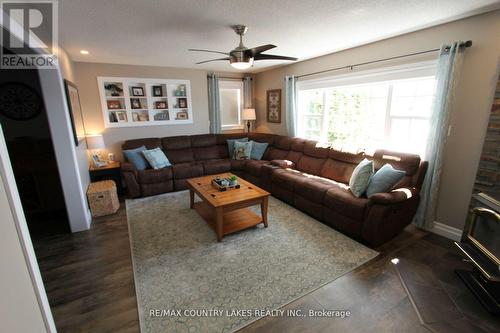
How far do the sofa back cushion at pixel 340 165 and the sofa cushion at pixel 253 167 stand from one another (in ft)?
3.71

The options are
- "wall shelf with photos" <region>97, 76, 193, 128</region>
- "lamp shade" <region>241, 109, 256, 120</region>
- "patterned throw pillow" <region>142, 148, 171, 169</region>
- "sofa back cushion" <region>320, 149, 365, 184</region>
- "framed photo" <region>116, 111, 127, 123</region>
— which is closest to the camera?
"sofa back cushion" <region>320, 149, 365, 184</region>

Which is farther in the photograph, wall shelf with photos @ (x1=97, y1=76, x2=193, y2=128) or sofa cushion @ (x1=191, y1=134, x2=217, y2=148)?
sofa cushion @ (x1=191, y1=134, x2=217, y2=148)

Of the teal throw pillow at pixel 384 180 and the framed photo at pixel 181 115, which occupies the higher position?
the framed photo at pixel 181 115

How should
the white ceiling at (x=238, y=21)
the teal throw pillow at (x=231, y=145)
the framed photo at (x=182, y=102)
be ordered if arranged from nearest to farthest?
1. the white ceiling at (x=238, y=21)
2. the framed photo at (x=182, y=102)
3. the teal throw pillow at (x=231, y=145)

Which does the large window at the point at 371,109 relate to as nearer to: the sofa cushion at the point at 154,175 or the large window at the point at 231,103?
the large window at the point at 231,103

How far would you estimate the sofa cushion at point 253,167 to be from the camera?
14.2 ft

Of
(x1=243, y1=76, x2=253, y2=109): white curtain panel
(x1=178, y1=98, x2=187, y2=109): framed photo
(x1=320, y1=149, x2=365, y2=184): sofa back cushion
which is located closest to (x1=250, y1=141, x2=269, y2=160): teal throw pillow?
(x1=243, y1=76, x2=253, y2=109): white curtain panel

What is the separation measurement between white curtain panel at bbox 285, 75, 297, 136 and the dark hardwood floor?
2815 mm

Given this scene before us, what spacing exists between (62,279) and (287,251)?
219 cm

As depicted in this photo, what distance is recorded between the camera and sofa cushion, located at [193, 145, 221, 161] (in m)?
5.11

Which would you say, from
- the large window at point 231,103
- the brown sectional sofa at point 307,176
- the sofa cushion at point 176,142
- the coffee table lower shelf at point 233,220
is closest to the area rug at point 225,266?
the coffee table lower shelf at point 233,220

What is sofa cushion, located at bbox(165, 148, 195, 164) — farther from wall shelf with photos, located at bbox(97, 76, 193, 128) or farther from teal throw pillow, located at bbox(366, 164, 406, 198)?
teal throw pillow, located at bbox(366, 164, 406, 198)

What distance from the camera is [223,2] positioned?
76.5 inches

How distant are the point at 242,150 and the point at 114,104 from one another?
267cm
